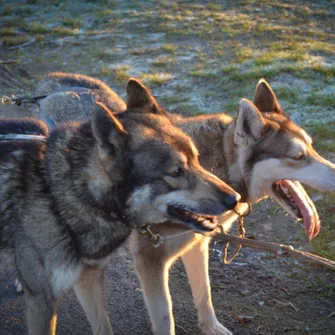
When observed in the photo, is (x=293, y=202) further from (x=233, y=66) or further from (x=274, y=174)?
(x=233, y=66)

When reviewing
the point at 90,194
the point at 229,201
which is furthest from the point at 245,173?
the point at 90,194

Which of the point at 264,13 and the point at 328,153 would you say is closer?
the point at 328,153

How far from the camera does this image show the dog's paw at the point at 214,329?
14.0 feet

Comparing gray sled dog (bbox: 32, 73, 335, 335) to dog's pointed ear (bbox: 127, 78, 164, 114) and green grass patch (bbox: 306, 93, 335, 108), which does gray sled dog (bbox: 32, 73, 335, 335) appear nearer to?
dog's pointed ear (bbox: 127, 78, 164, 114)

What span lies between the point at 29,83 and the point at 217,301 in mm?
5875

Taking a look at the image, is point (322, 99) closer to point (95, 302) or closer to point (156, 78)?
point (156, 78)

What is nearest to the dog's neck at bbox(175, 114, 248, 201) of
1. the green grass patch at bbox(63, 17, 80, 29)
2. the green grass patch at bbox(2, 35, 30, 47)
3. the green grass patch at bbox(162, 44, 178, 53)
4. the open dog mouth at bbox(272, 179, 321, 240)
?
the open dog mouth at bbox(272, 179, 321, 240)

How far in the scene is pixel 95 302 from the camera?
3.99 metres

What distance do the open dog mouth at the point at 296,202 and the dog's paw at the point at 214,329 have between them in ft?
3.17

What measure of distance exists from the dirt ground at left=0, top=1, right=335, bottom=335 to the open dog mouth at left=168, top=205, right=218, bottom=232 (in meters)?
1.31

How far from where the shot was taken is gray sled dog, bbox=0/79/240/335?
3.28 m

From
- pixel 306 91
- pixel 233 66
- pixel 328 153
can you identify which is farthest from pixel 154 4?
pixel 328 153

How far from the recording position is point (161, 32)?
432 inches

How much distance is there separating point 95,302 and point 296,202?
5.31ft
